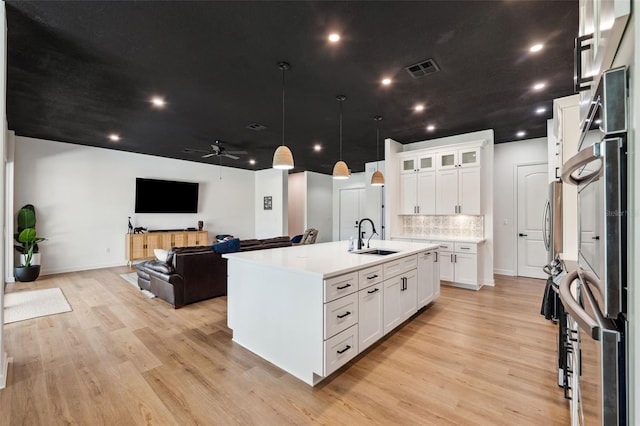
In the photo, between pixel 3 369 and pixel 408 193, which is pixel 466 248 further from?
pixel 3 369

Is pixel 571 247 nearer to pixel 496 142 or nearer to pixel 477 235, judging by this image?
pixel 477 235

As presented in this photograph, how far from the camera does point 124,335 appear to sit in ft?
10.0

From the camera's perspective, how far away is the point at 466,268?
4.87 meters

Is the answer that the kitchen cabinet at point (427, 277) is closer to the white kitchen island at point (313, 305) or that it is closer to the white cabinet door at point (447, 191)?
the white kitchen island at point (313, 305)

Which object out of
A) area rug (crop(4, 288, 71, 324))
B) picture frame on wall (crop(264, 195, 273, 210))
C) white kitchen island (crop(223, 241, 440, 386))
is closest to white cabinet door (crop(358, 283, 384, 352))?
white kitchen island (crop(223, 241, 440, 386))

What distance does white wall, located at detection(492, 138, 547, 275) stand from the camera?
581 cm

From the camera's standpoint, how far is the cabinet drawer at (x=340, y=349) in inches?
83.4

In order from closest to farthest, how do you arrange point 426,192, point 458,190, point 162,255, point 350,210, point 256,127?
1. point 162,255
2. point 256,127
3. point 458,190
4. point 426,192
5. point 350,210

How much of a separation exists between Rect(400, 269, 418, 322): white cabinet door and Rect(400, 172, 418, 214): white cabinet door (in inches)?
101

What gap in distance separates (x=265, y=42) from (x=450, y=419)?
3.21 metres

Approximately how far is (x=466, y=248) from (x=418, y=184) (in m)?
1.52

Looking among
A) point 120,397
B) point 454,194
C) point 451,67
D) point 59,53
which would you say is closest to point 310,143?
point 454,194

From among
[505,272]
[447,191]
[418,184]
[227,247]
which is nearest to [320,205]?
[418,184]

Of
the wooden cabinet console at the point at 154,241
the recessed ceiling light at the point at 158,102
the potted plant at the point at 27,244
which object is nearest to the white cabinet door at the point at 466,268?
the recessed ceiling light at the point at 158,102
